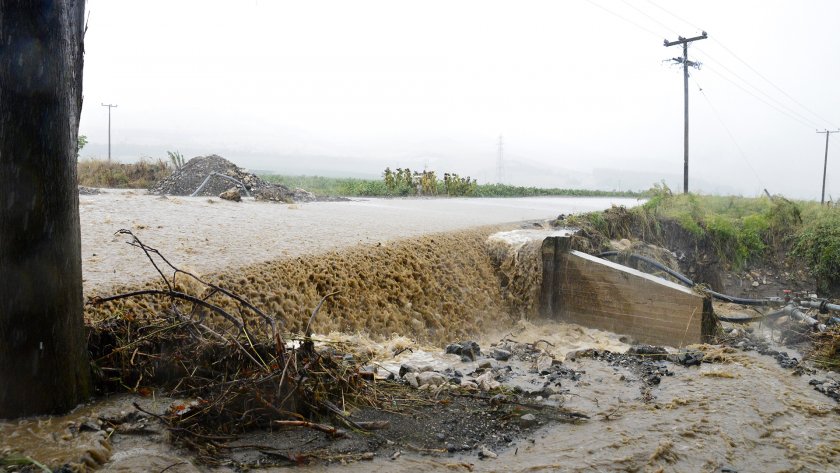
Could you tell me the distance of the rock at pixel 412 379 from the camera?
478 cm

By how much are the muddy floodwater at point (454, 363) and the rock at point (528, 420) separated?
0.28 feet

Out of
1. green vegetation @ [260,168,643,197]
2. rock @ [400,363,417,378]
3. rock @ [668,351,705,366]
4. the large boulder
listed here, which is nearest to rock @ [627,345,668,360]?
rock @ [668,351,705,366]

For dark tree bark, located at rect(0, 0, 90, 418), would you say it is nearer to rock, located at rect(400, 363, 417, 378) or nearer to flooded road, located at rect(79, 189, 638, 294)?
flooded road, located at rect(79, 189, 638, 294)

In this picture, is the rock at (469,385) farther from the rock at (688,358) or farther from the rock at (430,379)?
the rock at (688,358)

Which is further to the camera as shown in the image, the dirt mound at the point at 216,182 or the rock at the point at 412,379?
the dirt mound at the point at 216,182

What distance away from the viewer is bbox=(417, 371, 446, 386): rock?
4820 mm

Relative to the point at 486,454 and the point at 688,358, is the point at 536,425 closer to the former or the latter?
the point at 486,454

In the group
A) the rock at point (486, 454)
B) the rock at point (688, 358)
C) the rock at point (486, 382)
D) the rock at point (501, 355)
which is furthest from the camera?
the rock at point (688, 358)

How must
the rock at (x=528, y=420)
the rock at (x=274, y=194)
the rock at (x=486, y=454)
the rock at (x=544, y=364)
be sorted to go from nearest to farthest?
the rock at (x=486, y=454) < the rock at (x=528, y=420) < the rock at (x=544, y=364) < the rock at (x=274, y=194)

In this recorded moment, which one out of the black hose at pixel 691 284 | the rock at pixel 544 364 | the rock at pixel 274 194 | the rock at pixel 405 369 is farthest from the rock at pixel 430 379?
the rock at pixel 274 194

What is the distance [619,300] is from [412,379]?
5.24 metres

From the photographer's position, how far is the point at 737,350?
716 centimetres

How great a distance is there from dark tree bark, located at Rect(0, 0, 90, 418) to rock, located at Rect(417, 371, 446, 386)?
2.37m

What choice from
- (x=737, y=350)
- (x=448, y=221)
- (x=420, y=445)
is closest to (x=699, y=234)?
(x=448, y=221)
